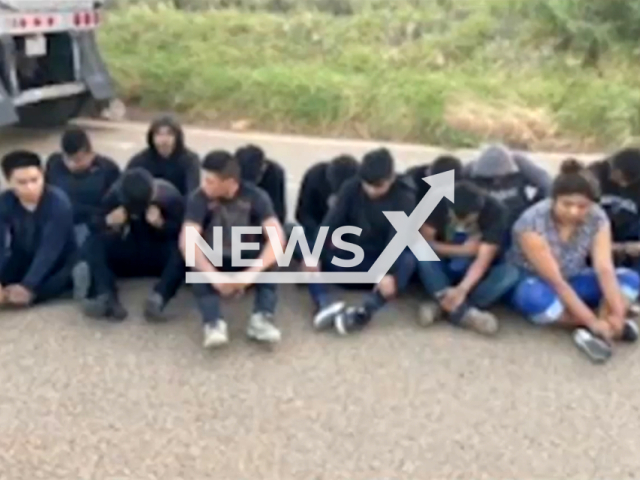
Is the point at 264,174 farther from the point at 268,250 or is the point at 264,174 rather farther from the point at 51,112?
the point at 51,112

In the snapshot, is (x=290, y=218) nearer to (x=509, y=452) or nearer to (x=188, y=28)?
(x=509, y=452)

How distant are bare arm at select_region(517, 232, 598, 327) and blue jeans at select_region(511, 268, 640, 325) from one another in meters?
0.05

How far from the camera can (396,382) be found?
5.21m

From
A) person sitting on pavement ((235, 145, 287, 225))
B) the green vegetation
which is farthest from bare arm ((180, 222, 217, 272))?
the green vegetation

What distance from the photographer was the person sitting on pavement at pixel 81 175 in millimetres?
6492

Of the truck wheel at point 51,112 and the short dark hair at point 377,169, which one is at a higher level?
the short dark hair at point 377,169

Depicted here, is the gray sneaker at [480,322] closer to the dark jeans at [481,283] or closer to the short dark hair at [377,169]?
the dark jeans at [481,283]

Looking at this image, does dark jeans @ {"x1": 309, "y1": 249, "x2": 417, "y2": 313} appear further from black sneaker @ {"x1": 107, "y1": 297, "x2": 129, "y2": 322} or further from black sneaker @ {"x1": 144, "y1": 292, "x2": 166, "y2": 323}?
black sneaker @ {"x1": 107, "y1": 297, "x2": 129, "y2": 322}

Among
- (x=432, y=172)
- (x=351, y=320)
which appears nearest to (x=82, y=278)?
(x=351, y=320)

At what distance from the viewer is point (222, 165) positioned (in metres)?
5.79

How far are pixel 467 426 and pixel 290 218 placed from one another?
271 cm

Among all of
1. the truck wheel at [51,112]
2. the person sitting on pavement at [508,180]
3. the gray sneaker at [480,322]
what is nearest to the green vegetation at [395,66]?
the truck wheel at [51,112]

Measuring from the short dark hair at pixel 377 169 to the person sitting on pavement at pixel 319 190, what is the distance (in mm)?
429

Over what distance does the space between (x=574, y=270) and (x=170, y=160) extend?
2.40 meters
